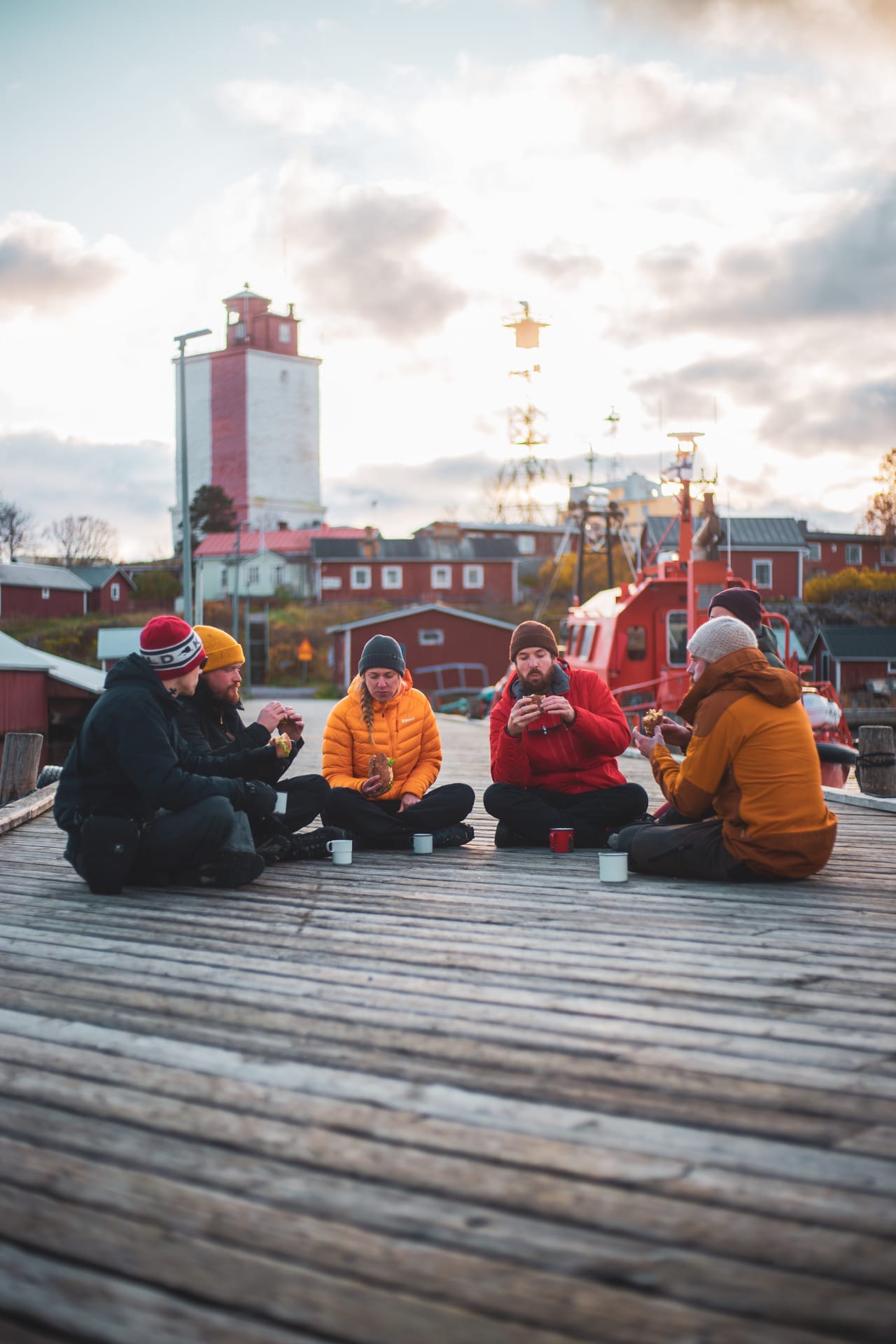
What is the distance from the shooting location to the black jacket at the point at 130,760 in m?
4.91

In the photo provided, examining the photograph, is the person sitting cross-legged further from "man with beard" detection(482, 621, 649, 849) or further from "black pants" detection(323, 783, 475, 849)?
"man with beard" detection(482, 621, 649, 849)

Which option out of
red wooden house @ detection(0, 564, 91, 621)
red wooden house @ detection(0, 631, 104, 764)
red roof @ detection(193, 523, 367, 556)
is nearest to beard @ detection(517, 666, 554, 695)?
red wooden house @ detection(0, 631, 104, 764)

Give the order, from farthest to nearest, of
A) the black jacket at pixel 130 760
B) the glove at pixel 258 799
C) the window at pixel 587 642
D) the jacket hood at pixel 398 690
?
1. the window at pixel 587 642
2. the jacket hood at pixel 398 690
3. the glove at pixel 258 799
4. the black jacket at pixel 130 760

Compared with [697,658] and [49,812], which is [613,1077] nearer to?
[697,658]

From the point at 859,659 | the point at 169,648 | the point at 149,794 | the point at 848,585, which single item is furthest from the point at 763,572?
the point at 149,794

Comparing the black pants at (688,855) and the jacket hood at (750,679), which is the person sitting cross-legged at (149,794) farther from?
the jacket hood at (750,679)

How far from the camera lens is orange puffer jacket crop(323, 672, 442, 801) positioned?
6.63 m

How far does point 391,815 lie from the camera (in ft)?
21.6

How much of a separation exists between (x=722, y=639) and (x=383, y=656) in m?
2.10

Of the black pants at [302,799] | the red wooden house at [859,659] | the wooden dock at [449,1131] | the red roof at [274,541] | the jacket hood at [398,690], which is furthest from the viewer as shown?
the red roof at [274,541]

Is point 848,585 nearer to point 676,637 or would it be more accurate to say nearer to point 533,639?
point 676,637

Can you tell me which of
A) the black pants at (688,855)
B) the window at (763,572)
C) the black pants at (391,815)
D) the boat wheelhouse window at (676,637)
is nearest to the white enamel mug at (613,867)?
the black pants at (688,855)

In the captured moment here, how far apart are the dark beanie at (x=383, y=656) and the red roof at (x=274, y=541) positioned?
197 feet

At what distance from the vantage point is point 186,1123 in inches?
101
